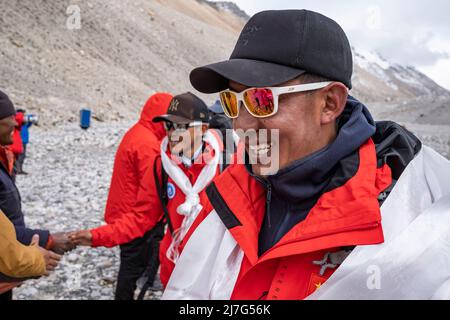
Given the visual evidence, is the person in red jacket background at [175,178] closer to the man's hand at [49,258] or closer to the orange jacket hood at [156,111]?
the man's hand at [49,258]

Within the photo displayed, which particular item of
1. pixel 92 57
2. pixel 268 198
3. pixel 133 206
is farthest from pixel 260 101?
pixel 92 57

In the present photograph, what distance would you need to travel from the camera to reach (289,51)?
1.67m

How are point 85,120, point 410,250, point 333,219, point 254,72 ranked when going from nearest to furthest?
point 410,250 < point 333,219 < point 254,72 < point 85,120

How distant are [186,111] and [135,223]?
3.70ft

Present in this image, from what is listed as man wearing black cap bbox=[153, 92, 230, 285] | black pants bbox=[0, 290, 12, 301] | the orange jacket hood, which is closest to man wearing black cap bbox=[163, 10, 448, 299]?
man wearing black cap bbox=[153, 92, 230, 285]

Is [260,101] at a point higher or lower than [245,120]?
higher

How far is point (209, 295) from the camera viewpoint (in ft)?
6.18

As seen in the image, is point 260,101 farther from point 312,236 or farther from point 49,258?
point 49,258

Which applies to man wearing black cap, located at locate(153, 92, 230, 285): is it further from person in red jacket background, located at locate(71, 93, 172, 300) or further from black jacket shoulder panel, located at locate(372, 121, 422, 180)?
black jacket shoulder panel, located at locate(372, 121, 422, 180)

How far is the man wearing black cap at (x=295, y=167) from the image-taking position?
1605 millimetres

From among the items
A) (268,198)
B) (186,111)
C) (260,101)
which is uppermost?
(260,101)

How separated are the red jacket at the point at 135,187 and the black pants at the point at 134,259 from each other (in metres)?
0.35
